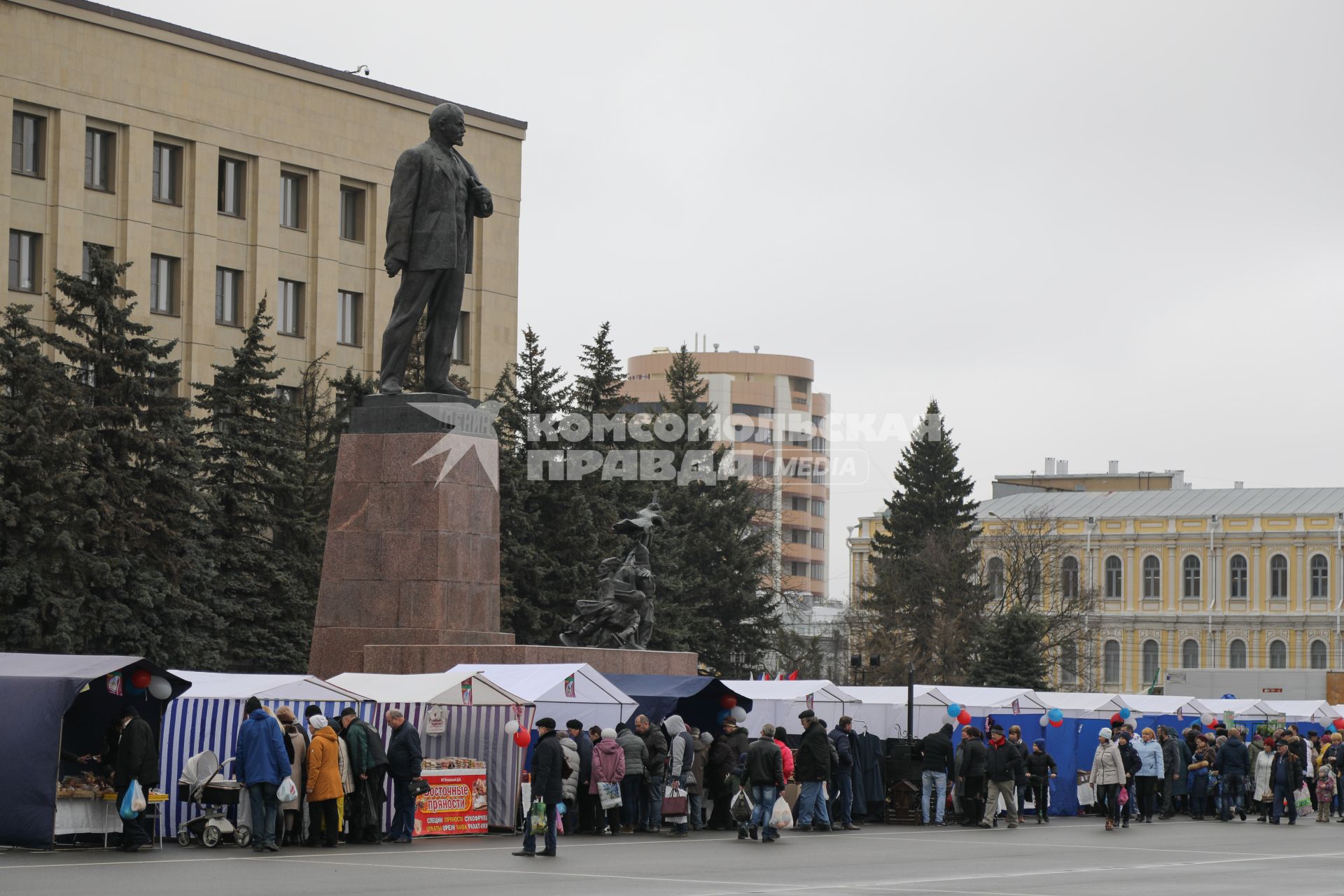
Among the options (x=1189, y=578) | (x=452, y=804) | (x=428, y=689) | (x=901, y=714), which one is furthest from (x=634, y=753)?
(x=1189, y=578)

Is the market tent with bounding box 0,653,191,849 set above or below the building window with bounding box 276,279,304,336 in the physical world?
below

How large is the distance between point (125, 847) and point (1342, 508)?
8777 centimetres

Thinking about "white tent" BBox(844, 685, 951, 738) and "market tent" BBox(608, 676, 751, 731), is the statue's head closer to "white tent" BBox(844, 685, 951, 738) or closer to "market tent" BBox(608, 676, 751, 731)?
"market tent" BBox(608, 676, 751, 731)

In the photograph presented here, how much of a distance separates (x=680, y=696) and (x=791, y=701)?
4.22 m

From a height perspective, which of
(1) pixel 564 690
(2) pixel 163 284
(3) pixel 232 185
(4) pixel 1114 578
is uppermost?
(3) pixel 232 185

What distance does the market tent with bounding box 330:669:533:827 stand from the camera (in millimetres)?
21875

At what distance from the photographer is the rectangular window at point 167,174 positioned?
54.2m

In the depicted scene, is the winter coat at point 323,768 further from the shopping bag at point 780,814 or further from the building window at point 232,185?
the building window at point 232,185

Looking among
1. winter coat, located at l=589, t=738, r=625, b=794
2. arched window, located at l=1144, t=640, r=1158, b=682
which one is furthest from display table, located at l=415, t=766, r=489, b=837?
arched window, located at l=1144, t=640, r=1158, b=682

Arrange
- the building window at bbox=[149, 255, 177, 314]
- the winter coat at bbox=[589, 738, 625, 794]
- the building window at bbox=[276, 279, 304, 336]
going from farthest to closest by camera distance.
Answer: the building window at bbox=[276, 279, 304, 336]
the building window at bbox=[149, 255, 177, 314]
the winter coat at bbox=[589, 738, 625, 794]

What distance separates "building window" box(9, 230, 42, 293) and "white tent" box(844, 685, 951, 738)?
92.1ft

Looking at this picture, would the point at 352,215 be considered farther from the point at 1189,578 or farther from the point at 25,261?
the point at 1189,578

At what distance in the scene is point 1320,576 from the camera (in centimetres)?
9750

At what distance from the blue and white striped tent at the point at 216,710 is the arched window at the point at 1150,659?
83.9 metres
